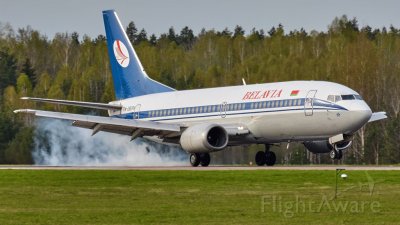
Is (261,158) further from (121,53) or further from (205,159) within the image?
(121,53)

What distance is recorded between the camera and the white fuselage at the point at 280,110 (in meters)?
49.6

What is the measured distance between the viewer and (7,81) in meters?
118

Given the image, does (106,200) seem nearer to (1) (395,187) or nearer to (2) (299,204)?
(2) (299,204)

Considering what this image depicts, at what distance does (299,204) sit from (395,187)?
6.17 m

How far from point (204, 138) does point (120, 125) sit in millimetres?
4464

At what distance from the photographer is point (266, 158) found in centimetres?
5481

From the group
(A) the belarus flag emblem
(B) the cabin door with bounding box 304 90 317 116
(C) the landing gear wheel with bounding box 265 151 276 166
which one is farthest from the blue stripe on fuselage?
(C) the landing gear wheel with bounding box 265 151 276 166

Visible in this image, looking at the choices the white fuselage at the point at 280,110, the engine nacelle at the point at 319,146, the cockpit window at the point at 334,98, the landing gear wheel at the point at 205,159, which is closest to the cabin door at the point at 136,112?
the white fuselage at the point at 280,110

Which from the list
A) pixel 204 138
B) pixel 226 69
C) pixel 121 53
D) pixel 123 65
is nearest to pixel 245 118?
pixel 204 138

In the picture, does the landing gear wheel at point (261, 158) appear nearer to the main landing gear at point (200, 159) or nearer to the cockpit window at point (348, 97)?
the main landing gear at point (200, 159)

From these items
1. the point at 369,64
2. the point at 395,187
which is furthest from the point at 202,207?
the point at 369,64

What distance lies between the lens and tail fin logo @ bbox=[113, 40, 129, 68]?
63375 millimetres

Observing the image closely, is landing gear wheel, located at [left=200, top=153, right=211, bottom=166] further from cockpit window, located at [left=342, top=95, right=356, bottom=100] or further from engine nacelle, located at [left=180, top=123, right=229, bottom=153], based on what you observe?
cockpit window, located at [left=342, top=95, right=356, bottom=100]

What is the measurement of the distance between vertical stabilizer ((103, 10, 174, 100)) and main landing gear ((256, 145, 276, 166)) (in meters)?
8.65
